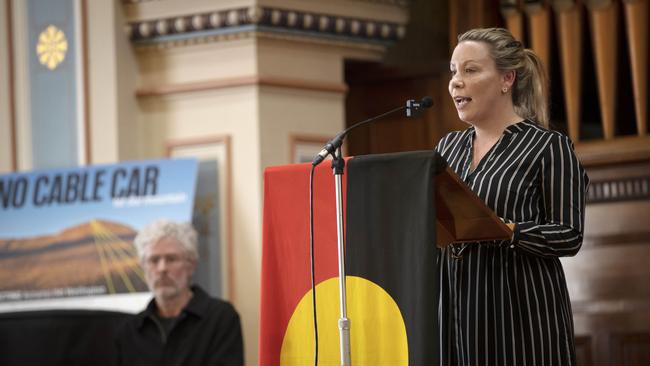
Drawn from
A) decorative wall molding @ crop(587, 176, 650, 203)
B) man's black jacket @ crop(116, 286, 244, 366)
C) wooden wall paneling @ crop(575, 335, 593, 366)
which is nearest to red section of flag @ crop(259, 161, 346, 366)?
man's black jacket @ crop(116, 286, 244, 366)

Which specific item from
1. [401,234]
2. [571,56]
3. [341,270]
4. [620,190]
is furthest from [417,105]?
[571,56]

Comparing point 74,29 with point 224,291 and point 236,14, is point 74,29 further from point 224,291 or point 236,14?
point 224,291

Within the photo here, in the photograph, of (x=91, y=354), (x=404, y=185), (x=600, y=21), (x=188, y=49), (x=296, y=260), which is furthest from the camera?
(x=188, y=49)

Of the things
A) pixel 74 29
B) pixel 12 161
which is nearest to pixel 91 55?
pixel 74 29

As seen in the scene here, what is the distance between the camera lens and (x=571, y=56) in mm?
5355

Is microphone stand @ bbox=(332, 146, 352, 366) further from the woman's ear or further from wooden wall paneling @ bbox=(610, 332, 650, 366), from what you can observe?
wooden wall paneling @ bbox=(610, 332, 650, 366)

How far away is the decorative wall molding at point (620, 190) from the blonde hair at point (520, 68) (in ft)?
6.95

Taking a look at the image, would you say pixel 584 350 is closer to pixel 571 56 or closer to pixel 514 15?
pixel 571 56

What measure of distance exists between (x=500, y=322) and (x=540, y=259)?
195 millimetres

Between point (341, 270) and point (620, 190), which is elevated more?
point (620, 190)

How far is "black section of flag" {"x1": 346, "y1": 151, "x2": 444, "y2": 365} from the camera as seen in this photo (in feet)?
8.56

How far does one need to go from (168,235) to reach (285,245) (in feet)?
7.76

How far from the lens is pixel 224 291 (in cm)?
548

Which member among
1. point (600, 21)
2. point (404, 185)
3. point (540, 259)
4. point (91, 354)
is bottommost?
point (91, 354)
